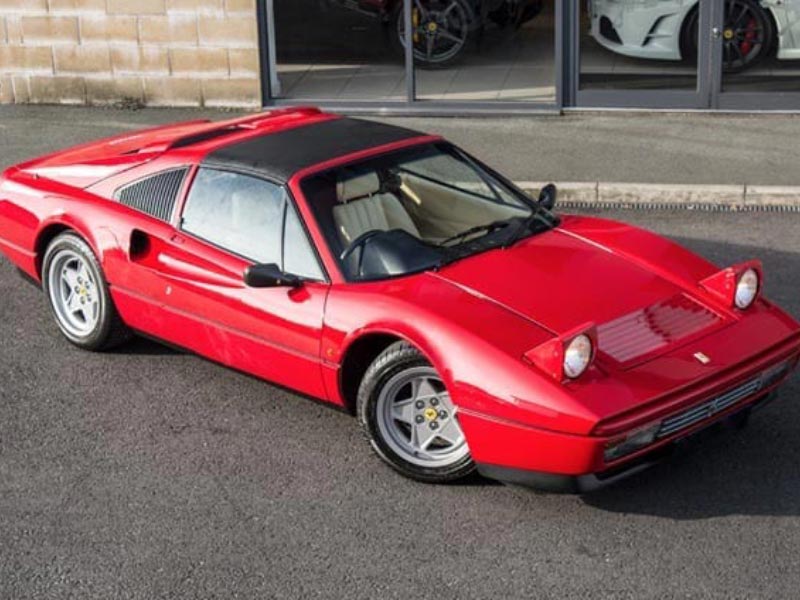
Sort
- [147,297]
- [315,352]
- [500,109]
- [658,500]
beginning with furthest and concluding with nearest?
[500,109] → [147,297] → [315,352] → [658,500]

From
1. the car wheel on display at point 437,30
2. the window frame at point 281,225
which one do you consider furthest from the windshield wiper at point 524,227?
the car wheel on display at point 437,30

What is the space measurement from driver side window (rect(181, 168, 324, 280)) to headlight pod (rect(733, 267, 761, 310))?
6.20 feet

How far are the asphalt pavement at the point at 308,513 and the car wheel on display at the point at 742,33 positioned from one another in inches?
231

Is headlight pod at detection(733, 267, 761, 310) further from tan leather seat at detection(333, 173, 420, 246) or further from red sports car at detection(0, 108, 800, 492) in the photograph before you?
tan leather seat at detection(333, 173, 420, 246)

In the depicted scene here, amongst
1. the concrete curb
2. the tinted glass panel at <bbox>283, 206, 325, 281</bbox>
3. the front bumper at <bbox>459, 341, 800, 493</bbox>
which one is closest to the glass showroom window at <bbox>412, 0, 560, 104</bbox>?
the concrete curb

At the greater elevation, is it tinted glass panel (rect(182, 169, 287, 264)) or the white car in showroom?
the white car in showroom

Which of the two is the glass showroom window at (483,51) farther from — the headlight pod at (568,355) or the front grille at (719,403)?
the headlight pod at (568,355)

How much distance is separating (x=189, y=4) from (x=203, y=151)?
6139 millimetres

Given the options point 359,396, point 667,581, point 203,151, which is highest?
point 203,151

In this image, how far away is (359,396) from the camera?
6.04 m

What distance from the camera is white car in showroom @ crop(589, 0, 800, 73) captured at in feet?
39.4

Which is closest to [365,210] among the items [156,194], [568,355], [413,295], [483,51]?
[413,295]

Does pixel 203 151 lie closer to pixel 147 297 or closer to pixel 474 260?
pixel 147 297

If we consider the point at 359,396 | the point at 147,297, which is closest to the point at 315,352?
the point at 359,396
